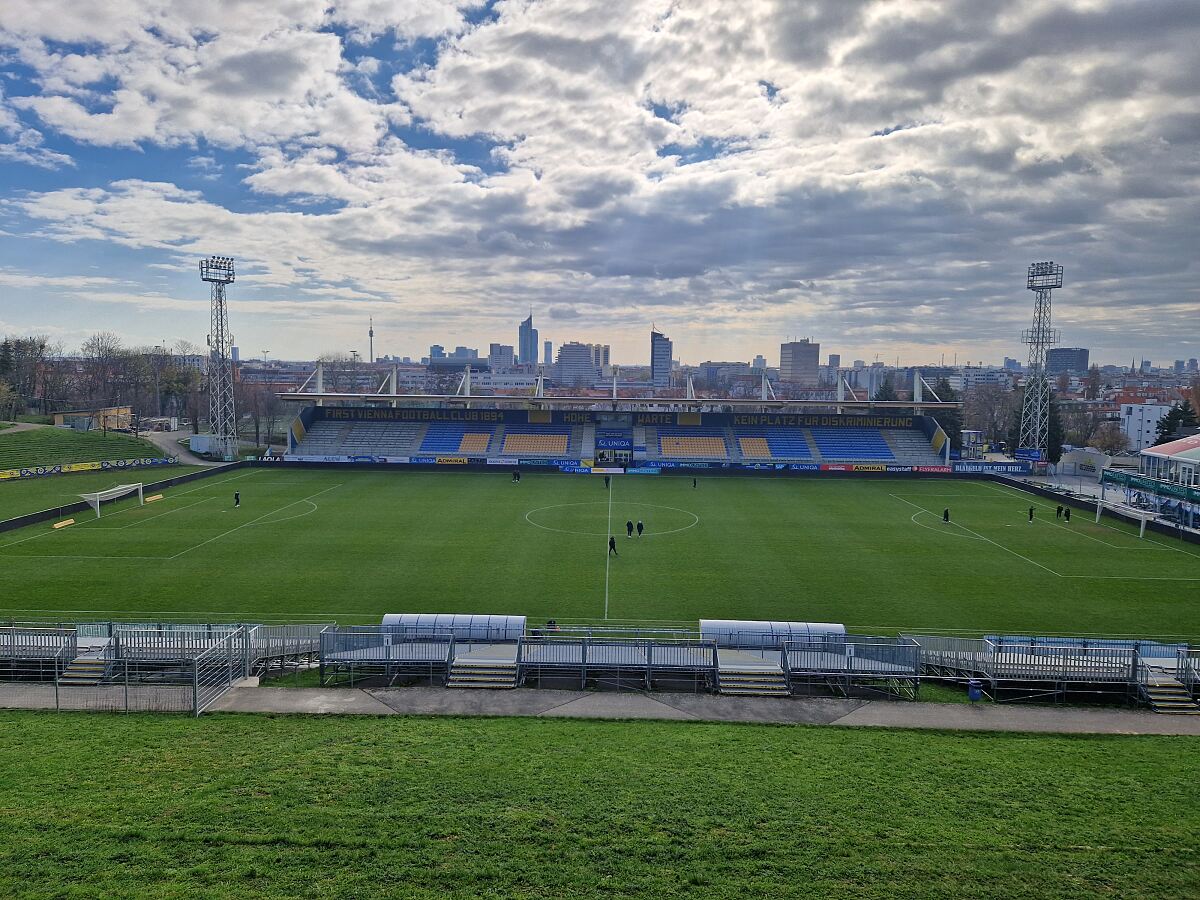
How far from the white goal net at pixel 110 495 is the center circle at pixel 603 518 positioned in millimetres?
22997

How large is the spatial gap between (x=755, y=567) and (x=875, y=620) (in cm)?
707

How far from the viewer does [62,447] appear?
6506 centimetres

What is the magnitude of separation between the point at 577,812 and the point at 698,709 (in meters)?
6.29

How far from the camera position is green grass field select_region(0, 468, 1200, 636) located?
82.5ft

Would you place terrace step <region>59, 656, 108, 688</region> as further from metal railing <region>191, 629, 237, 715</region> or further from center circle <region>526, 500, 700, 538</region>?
center circle <region>526, 500, 700, 538</region>

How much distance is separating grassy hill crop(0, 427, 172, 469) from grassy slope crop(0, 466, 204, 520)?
7923 mm

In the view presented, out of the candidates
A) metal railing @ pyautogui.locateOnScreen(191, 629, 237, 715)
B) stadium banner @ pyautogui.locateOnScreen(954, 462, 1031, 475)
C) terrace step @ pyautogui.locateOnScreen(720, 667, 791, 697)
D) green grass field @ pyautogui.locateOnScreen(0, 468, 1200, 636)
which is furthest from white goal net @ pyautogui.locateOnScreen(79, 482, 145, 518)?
stadium banner @ pyautogui.locateOnScreen(954, 462, 1031, 475)

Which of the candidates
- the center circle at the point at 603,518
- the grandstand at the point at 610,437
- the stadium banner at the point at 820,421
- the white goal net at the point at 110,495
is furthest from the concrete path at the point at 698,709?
the stadium banner at the point at 820,421

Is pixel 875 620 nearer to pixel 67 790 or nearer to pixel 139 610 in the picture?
pixel 67 790

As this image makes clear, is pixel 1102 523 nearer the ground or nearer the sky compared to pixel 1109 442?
nearer the ground

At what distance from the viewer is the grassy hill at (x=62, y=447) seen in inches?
2386

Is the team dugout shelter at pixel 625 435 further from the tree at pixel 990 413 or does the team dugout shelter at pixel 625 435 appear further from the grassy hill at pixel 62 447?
the tree at pixel 990 413

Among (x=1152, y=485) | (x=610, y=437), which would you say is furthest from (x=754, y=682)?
(x=610, y=437)

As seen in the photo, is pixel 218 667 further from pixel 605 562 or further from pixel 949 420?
pixel 949 420
